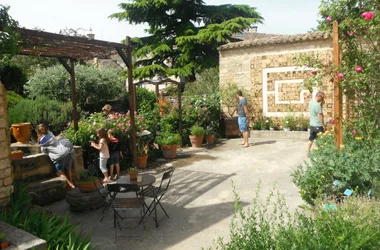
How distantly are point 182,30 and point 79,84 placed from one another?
6529mm

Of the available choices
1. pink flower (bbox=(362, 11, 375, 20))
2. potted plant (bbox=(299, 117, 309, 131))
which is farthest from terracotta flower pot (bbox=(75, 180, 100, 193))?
potted plant (bbox=(299, 117, 309, 131))

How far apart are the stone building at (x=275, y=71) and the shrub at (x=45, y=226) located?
31.2ft

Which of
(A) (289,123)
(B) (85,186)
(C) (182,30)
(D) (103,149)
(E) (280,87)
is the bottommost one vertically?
(B) (85,186)

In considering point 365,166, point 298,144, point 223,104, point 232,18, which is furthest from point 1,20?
point 232,18

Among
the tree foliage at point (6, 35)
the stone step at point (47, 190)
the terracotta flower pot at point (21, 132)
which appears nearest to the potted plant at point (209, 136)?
the terracotta flower pot at point (21, 132)

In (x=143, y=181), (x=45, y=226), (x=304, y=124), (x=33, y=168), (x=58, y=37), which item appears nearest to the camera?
(x=45, y=226)

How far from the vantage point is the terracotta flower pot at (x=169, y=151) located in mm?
9344

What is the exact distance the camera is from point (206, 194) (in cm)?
629

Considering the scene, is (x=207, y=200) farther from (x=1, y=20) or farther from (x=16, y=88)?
(x=16, y=88)

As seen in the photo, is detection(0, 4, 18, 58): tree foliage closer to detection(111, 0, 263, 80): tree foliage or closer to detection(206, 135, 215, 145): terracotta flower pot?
detection(206, 135, 215, 145): terracotta flower pot

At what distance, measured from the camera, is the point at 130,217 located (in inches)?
199

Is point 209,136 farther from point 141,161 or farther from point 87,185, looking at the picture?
point 87,185

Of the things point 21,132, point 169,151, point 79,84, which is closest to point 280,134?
point 169,151

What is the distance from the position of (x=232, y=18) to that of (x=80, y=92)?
9.09m
